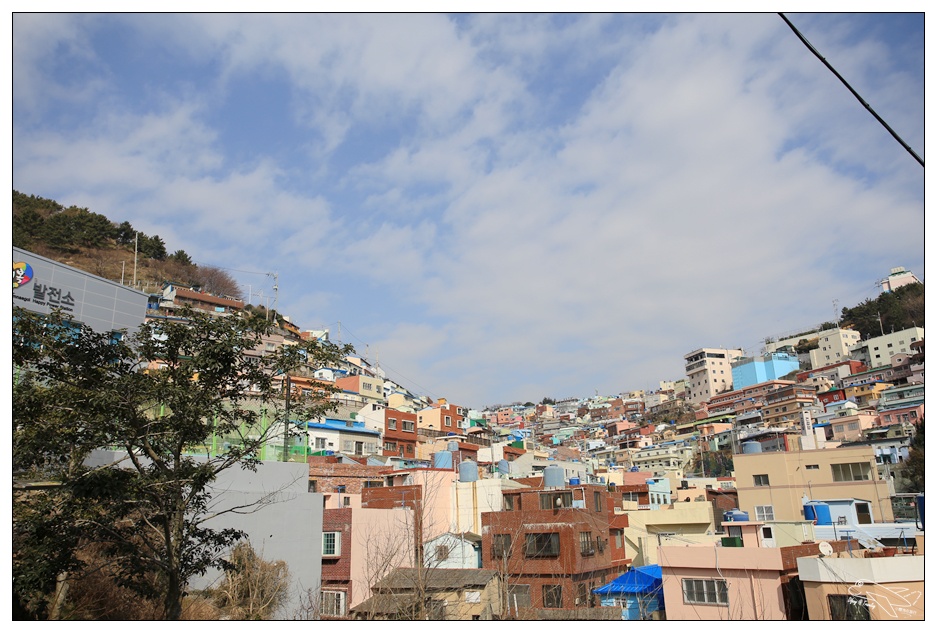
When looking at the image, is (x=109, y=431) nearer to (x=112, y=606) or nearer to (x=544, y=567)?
(x=112, y=606)

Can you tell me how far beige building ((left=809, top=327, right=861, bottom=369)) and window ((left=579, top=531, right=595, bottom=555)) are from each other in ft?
223

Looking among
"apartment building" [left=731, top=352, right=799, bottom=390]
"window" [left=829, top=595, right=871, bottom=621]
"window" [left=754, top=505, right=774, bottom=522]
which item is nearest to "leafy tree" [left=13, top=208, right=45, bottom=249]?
"window" [left=754, top=505, right=774, bottom=522]

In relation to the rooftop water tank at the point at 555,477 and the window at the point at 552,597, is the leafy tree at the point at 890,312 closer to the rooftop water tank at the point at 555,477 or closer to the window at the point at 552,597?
the rooftop water tank at the point at 555,477

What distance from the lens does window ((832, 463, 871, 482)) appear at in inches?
1037

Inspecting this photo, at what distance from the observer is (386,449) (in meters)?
39.0

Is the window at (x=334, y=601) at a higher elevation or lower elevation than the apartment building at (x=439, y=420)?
lower

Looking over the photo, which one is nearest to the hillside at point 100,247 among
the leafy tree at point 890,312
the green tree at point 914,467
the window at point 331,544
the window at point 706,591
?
the window at point 331,544

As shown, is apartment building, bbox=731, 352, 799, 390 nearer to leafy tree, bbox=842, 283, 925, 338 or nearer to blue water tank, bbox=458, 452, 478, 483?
leafy tree, bbox=842, 283, 925, 338

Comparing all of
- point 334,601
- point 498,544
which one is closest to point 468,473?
point 498,544

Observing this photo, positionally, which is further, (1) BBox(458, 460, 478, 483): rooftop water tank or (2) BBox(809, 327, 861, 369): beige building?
(2) BBox(809, 327, 861, 369): beige building

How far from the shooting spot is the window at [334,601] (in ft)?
59.1

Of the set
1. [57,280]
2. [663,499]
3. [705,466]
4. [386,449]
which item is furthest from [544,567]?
[705,466]

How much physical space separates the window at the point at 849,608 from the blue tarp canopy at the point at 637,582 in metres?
5.10

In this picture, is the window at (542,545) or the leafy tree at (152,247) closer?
the window at (542,545)
